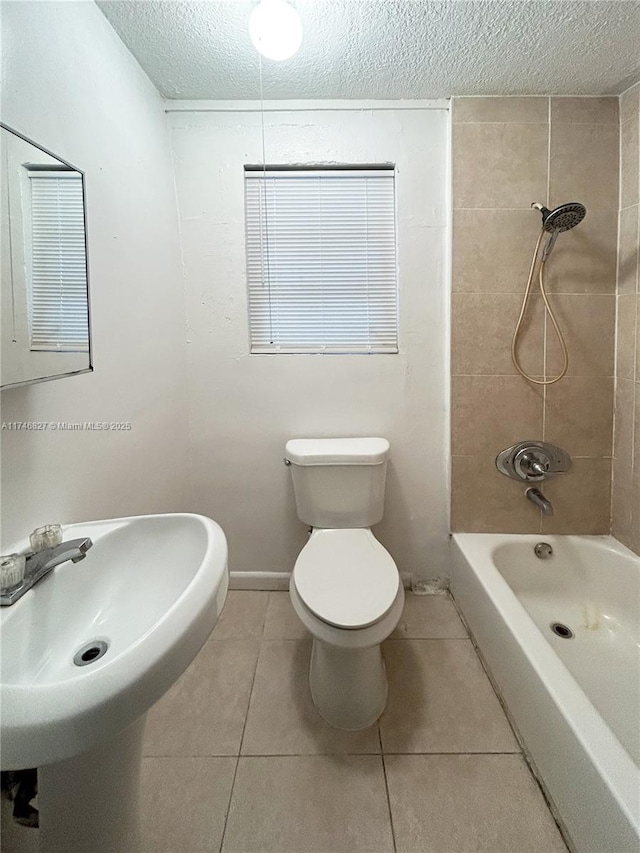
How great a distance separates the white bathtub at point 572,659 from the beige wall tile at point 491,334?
74cm

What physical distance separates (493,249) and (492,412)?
0.66 metres

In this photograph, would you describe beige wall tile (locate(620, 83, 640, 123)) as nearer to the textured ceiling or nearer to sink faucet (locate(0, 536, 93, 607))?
the textured ceiling

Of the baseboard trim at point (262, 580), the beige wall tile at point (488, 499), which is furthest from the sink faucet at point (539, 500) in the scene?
the baseboard trim at point (262, 580)

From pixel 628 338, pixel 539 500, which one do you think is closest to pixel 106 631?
pixel 539 500

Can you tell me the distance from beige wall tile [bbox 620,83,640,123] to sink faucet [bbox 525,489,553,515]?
1488 millimetres

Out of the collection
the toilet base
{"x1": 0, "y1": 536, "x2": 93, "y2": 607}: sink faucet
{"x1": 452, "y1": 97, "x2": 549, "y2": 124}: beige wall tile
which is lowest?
the toilet base

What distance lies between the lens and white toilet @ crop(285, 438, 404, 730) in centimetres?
118

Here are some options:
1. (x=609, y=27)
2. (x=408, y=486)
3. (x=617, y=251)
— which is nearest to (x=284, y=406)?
(x=408, y=486)

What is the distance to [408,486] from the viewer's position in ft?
6.16

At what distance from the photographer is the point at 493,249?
1.67 metres

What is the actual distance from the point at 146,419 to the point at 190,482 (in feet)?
1.63

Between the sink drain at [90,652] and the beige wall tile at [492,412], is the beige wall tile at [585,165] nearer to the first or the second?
the beige wall tile at [492,412]

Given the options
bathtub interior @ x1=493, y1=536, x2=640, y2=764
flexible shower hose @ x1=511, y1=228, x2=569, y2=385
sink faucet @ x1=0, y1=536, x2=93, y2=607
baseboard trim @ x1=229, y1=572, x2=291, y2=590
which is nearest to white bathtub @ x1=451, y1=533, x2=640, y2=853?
bathtub interior @ x1=493, y1=536, x2=640, y2=764

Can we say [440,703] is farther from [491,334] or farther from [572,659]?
[491,334]
